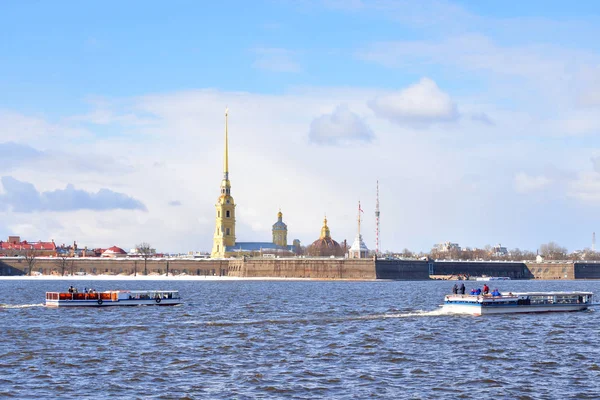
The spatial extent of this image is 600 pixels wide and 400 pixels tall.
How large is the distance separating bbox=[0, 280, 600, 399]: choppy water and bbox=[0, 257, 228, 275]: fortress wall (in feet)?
417

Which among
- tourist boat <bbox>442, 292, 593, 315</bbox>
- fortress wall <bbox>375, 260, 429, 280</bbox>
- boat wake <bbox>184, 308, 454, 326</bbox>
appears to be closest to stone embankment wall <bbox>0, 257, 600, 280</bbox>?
fortress wall <bbox>375, 260, 429, 280</bbox>

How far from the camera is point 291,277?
181 meters

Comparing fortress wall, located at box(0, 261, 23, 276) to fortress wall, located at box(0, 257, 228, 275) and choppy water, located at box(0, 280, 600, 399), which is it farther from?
choppy water, located at box(0, 280, 600, 399)

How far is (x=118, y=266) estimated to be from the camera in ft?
639

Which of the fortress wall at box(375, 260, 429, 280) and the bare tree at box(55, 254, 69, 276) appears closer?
the fortress wall at box(375, 260, 429, 280)

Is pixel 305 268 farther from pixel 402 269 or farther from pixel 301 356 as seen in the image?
pixel 301 356

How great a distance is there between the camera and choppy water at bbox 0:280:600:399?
32.7 metres

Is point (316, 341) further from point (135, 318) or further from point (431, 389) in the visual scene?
point (135, 318)

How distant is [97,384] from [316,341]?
15323 mm

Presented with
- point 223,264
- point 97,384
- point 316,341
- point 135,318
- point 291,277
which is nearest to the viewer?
point 97,384

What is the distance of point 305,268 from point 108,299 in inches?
4278

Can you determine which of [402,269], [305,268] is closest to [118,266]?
[305,268]

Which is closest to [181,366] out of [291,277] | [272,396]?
[272,396]

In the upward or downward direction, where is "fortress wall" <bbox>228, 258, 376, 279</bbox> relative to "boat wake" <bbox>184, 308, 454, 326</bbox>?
upward
